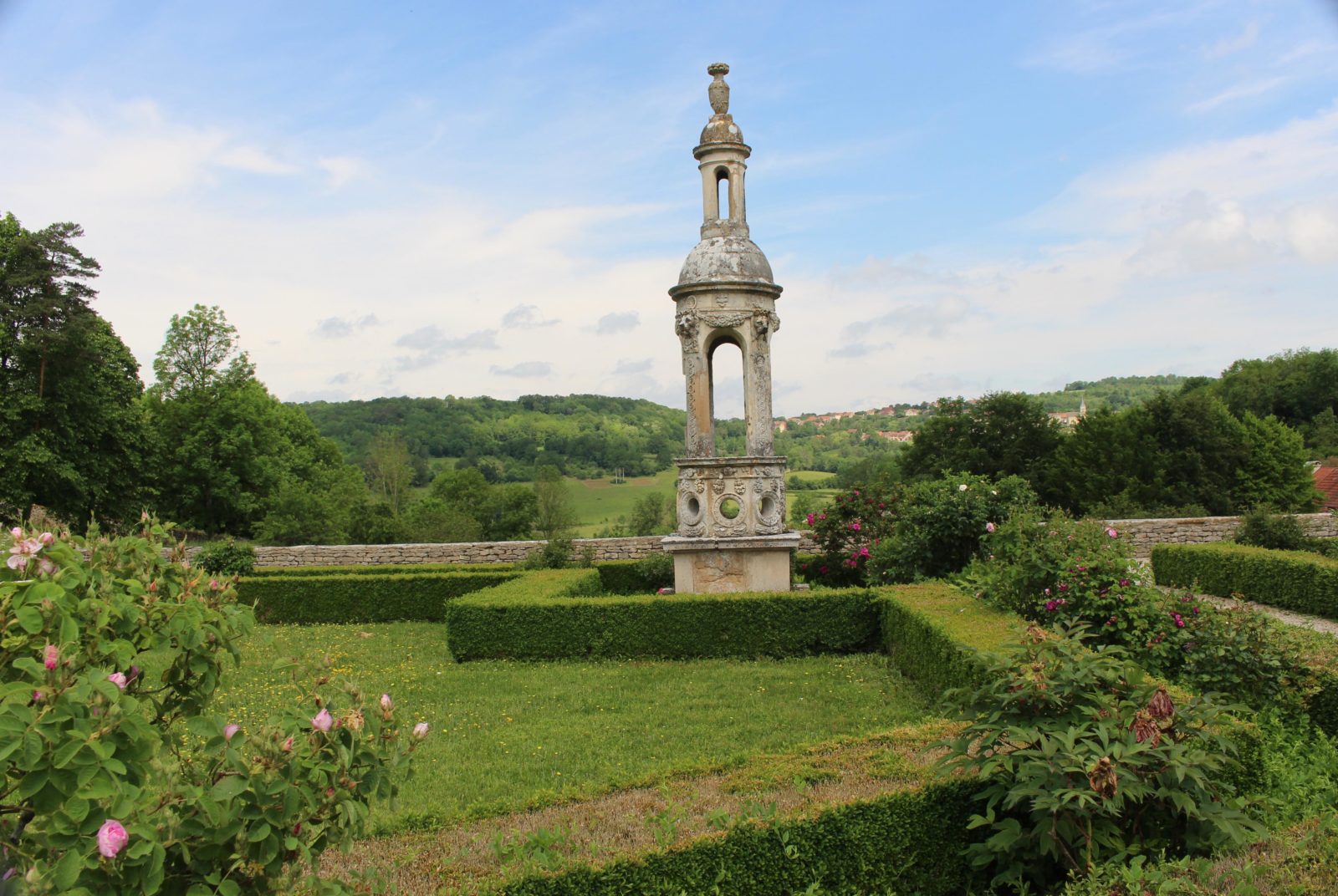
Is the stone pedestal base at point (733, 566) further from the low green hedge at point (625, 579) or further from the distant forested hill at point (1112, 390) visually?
the distant forested hill at point (1112, 390)

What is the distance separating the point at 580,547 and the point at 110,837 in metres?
15.0

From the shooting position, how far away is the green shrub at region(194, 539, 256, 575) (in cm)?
1631

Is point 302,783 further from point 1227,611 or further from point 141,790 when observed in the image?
point 1227,611

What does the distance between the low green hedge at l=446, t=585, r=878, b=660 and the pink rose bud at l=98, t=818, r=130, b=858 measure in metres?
9.06

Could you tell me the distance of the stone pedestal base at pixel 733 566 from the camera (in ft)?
41.2

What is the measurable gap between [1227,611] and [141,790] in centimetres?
737

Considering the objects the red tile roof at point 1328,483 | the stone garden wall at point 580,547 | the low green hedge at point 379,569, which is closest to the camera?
the low green hedge at point 379,569

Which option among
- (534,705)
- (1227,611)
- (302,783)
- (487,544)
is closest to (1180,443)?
(487,544)

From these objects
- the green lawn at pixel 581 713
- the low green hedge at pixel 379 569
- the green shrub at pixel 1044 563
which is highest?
the green shrub at pixel 1044 563

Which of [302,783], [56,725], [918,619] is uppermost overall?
[56,725]

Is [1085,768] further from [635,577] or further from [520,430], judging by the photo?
[520,430]

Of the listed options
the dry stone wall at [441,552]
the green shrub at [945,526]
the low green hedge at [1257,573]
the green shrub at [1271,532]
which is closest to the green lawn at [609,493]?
the dry stone wall at [441,552]

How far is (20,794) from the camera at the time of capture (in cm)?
219

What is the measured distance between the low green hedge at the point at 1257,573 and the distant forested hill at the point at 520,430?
107ft
